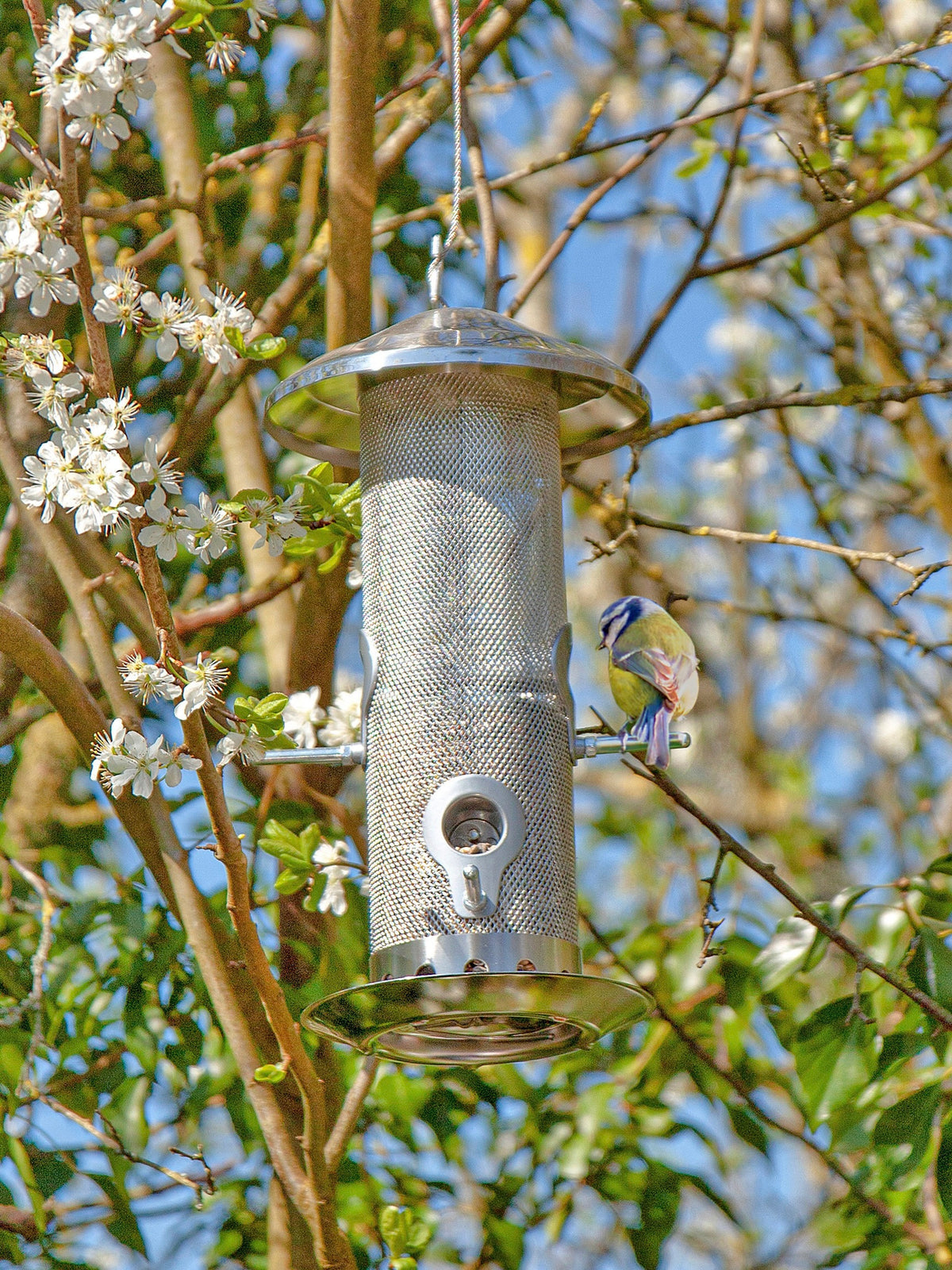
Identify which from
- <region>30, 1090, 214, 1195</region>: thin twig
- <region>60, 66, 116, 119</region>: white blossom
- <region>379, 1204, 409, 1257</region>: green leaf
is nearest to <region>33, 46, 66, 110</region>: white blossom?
<region>60, 66, 116, 119</region>: white blossom

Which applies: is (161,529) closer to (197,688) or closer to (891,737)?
(197,688)

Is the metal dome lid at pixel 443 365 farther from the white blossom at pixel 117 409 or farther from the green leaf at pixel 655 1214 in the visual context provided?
the green leaf at pixel 655 1214

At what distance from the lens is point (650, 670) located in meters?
2.77

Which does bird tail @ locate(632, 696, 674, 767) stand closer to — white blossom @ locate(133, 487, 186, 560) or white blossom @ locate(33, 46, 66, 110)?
white blossom @ locate(133, 487, 186, 560)

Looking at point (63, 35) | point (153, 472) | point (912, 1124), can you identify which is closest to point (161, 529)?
point (153, 472)

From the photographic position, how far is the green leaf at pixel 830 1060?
3031 mm

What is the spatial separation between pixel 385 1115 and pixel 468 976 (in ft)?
5.01

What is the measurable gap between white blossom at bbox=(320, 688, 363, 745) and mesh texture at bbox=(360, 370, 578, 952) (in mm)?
275

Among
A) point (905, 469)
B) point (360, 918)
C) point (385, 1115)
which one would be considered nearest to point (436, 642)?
point (360, 918)

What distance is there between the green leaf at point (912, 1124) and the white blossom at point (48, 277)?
204cm

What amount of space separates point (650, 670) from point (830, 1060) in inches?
34.1

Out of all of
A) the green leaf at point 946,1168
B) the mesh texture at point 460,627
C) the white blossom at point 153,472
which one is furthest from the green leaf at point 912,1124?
the white blossom at point 153,472

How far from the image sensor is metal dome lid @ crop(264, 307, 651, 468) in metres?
2.58

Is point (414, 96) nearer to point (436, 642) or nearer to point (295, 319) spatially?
point (295, 319)
